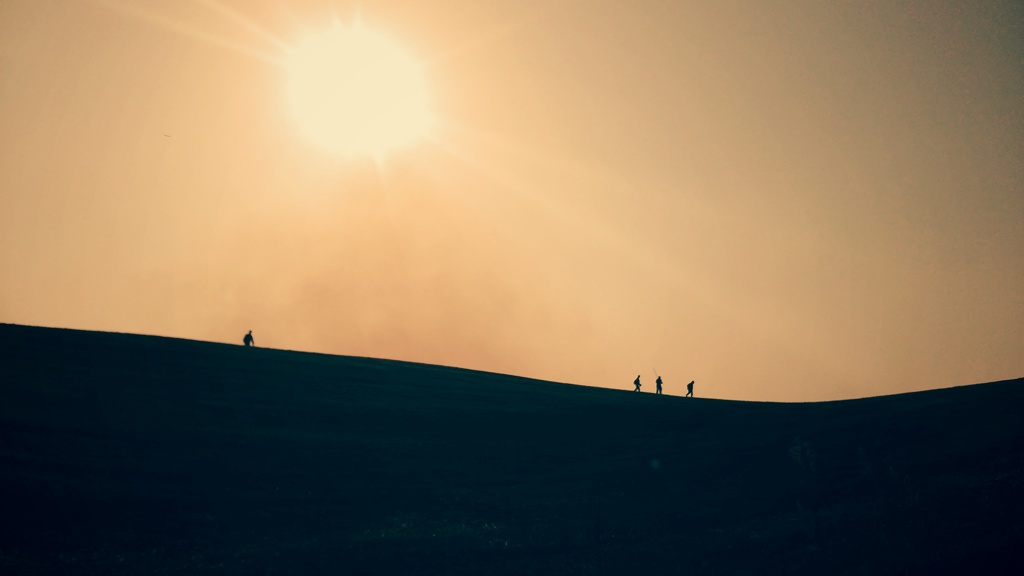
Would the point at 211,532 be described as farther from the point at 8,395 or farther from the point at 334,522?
the point at 8,395

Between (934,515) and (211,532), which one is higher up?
(934,515)

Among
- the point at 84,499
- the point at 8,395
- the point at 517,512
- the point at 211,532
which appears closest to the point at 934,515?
the point at 517,512

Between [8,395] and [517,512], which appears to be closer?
[517,512]

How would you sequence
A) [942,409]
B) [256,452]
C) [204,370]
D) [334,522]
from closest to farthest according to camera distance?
1. [334,522]
2. [256,452]
3. [942,409]
4. [204,370]

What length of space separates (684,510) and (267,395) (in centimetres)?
2540

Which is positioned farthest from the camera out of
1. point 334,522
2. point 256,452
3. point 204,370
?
point 204,370

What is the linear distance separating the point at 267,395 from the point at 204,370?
230 inches

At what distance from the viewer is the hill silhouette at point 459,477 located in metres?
26.7

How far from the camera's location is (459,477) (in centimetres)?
3462

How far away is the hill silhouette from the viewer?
26672 mm

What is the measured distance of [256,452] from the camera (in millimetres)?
34219

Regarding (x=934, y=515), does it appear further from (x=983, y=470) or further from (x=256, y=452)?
(x=256, y=452)

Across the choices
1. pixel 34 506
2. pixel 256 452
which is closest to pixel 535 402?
pixel 256 452

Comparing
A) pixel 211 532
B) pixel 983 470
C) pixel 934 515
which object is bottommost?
pixel 211 532
